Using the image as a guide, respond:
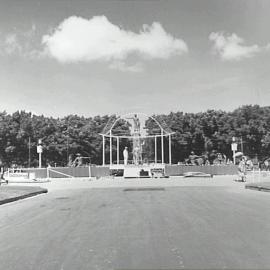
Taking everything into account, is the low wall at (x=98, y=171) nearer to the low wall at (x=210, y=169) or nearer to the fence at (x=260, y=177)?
the low wall at (x=210, y=169)

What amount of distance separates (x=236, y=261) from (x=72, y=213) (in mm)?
8536

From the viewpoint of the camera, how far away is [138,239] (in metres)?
9.62

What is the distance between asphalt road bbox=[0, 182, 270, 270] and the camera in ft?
24.7

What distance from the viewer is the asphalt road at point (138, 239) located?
7527 millimetres

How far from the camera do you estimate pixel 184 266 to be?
23.5ft

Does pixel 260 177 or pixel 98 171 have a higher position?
pixel 98 171

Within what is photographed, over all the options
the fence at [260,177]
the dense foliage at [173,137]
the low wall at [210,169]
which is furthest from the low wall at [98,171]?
the dense foliage at [173,137]

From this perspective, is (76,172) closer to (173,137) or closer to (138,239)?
(173,137)

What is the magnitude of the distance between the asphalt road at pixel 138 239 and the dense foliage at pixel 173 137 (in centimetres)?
6570

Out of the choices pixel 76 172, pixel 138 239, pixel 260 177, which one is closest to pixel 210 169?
pixel 260 177

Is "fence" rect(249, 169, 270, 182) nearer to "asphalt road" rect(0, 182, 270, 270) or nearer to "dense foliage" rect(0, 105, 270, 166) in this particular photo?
"asphalt road" rect(0, 182, 270, 270)

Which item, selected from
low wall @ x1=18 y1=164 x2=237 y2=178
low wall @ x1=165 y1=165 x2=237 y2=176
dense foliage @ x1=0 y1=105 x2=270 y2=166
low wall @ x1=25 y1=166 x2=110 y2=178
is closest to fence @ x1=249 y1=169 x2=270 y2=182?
low wall @ x1=165 y1=165 x2=237 y2=176

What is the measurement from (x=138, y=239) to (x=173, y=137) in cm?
7531

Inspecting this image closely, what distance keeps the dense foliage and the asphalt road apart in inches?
2587
